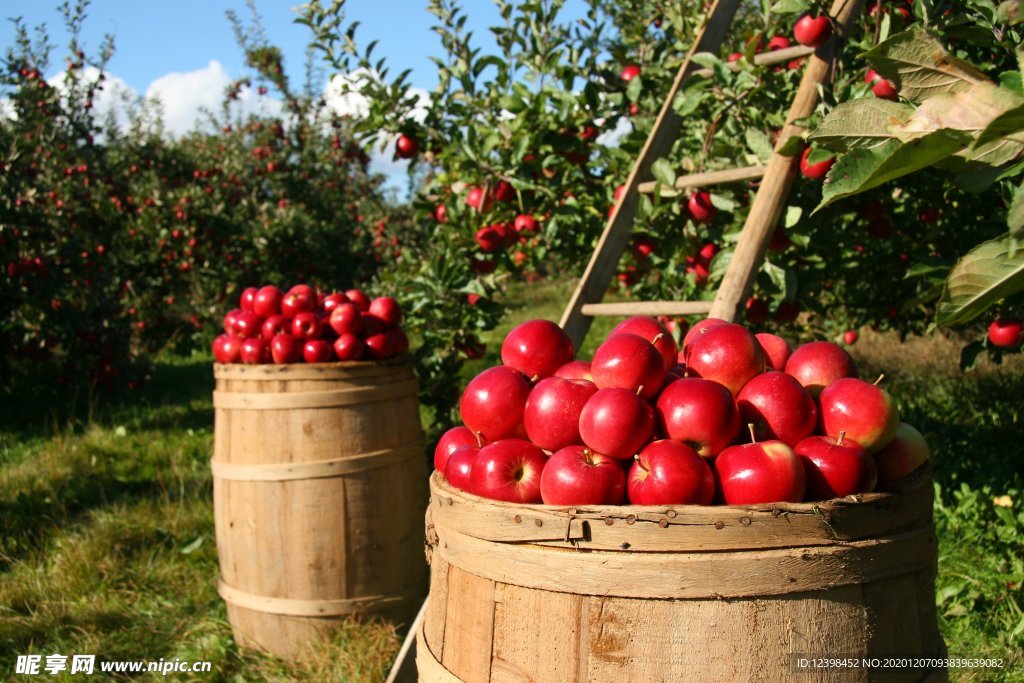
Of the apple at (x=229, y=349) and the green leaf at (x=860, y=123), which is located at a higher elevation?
the green leaf at (x=860, y=123)

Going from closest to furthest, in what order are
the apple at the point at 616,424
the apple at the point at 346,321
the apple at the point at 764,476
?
the apple at the point at 764,476 → the apple at the point at 616,424 → the apple at the point at 346,321

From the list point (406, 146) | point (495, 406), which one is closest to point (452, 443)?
point (495, 406)

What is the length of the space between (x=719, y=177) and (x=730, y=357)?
1.36 meters

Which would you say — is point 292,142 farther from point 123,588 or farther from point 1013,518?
point 1013,518

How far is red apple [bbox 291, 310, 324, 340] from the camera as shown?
2.92 metres

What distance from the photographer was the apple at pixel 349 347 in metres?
2.86

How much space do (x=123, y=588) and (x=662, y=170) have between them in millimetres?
2639

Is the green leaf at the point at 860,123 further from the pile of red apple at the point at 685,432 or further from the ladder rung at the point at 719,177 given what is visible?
the ladder rung at the point at 719,177

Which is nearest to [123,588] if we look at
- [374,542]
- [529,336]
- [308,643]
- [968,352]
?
[308,643]

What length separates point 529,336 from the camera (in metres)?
1.68

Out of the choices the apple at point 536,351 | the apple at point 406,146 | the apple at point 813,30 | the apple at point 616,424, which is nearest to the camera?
the apple at point 616,424

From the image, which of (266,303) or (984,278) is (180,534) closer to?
(266,303)

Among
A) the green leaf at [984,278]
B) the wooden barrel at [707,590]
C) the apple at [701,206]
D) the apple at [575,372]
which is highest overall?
the apple at [701,206]

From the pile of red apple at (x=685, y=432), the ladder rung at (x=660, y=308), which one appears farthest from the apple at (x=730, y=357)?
the ladder rung at (x=660, y=308)
